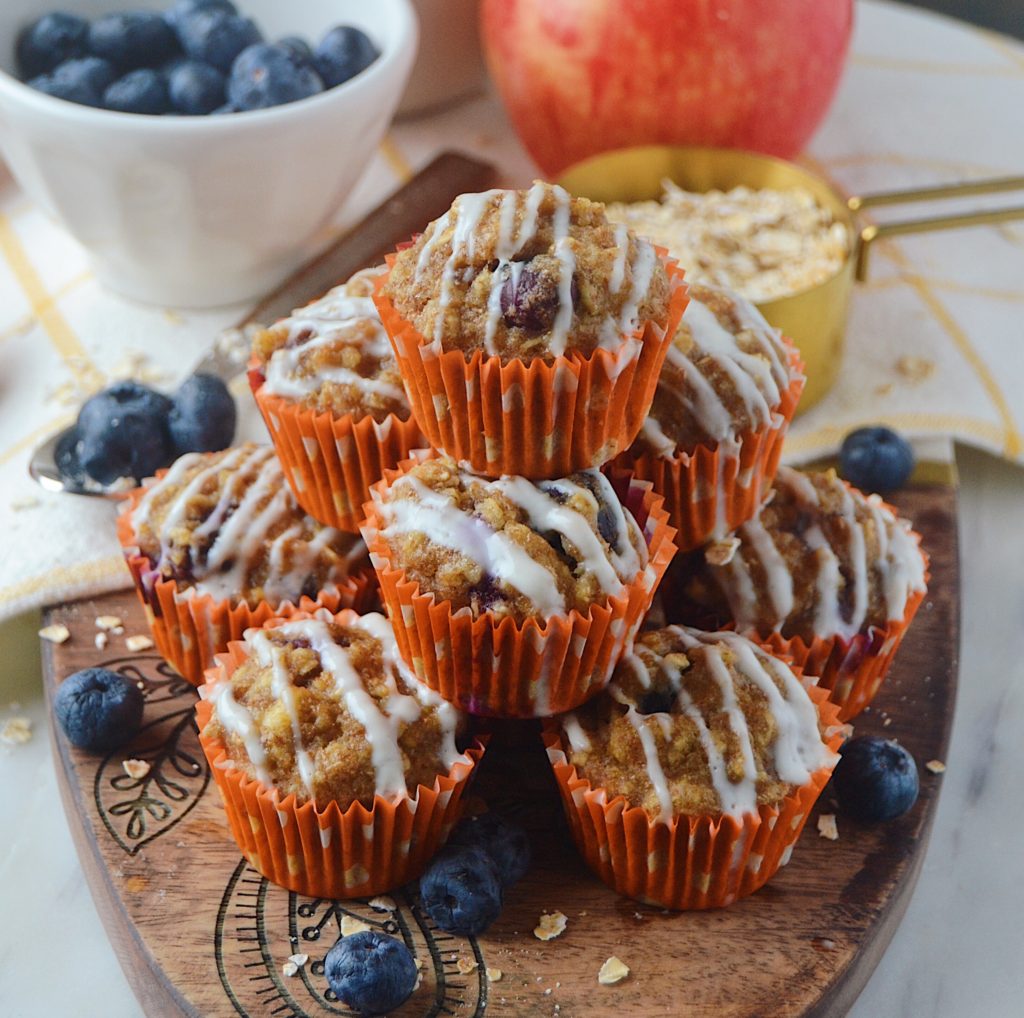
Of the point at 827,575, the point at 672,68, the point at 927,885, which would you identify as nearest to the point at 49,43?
the point at 672,68

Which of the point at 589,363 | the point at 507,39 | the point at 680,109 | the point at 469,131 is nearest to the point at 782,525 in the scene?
the point at 589,363

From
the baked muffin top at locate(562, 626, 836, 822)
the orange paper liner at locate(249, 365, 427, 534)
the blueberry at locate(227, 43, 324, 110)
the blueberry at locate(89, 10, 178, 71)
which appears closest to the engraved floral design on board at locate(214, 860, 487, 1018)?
the baked muffin top at locate(562, 626, 836, 822)

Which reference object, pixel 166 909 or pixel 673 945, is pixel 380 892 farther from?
pixel 673 945

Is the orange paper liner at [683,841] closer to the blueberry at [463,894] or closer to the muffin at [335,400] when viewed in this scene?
the blueberry at [463,894]

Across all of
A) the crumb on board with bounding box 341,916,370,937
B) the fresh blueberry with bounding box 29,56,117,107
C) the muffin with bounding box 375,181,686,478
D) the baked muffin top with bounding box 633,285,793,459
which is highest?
the muffin with bounding box 375,181,686,478

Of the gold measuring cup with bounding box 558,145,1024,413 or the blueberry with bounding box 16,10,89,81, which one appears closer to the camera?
the gold measuring cup with bounding box 558,145,1024,413

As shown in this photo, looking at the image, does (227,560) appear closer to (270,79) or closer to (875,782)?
(875,782)

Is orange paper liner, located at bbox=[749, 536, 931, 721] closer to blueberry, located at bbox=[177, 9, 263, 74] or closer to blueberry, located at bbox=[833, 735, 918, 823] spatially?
blueberry, located at bbox=[833, 735, 918, 823]
